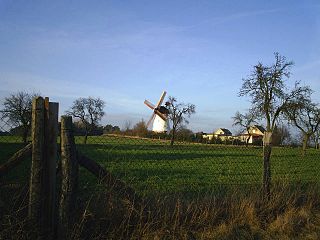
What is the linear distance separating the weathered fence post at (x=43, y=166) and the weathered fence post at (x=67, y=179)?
0.11m

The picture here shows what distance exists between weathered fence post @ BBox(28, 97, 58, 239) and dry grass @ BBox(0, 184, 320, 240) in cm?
22

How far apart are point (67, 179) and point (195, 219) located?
227 cm

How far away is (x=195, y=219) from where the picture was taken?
5.55 meters

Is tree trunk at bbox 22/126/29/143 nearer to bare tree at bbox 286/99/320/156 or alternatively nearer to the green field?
the green field

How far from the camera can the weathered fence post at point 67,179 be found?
4402 millimetres

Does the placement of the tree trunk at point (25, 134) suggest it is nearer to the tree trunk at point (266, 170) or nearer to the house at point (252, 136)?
the tree trunk at point (266, 170)

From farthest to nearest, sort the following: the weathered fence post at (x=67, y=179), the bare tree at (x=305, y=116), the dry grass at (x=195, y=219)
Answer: the bare tree at (x=305, y=116) < the dry grass at (x=195, y=219) < the weathered fence post at (x=67, y=179)

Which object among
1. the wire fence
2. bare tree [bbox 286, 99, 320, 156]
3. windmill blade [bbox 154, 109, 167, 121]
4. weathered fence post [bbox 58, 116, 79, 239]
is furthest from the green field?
windmill blade [bbox 154, 109, 167, 121]

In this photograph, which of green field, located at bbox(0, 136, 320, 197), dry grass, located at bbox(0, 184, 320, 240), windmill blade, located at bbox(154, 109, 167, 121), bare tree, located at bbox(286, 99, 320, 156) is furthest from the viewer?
windmill blade, located at bbox(154, 109, 167, 121)

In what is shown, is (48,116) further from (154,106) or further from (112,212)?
(154,106)

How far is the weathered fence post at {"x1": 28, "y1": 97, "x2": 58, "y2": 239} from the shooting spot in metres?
4.29

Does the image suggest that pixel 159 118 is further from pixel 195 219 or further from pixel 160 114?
pixel 195 219

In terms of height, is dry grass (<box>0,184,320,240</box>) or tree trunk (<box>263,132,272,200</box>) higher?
tree trunk (<box>263,132,272,200</box>)

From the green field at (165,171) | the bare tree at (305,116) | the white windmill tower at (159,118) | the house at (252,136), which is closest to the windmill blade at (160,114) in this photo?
the white windmill tower at (159,118)
